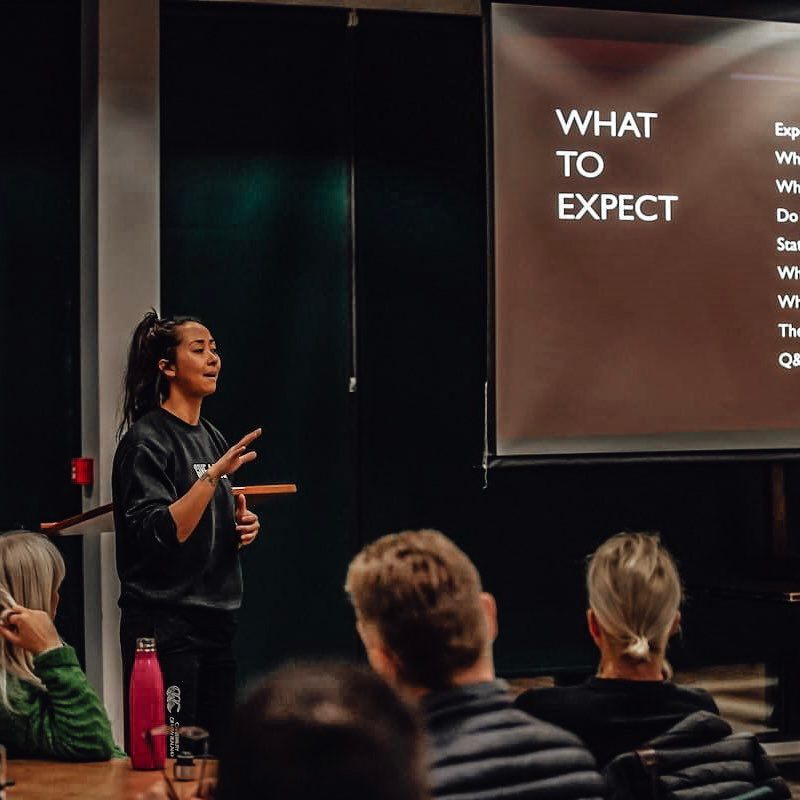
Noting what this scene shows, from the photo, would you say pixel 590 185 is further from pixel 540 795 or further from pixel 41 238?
pixel 540 795

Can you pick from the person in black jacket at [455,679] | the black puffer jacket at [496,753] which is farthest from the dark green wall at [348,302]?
the black puffer jacket at [496,753]

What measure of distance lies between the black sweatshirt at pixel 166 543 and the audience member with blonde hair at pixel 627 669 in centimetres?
125

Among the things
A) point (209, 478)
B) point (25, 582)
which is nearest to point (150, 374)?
point (209, 478)

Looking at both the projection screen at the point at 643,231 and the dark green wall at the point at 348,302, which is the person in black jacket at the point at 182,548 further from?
the dark green wall at the point at 348,302

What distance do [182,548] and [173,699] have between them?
0.33 meters

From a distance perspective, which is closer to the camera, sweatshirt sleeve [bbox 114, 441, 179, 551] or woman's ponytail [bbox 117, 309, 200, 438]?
sweatshirt sleeve [bbox 114, 441, 179, 551]

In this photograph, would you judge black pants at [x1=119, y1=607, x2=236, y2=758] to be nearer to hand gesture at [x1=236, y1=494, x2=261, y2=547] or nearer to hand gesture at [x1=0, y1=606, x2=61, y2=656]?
hand gesture at [x1=236, y1=494, x2=261, y2=547]

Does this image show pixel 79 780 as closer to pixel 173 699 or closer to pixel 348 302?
pixel 173 699

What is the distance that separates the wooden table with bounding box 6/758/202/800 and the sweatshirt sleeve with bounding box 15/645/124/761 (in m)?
0.02

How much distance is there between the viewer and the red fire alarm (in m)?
4.46

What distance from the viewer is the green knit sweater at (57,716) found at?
2.22 meters

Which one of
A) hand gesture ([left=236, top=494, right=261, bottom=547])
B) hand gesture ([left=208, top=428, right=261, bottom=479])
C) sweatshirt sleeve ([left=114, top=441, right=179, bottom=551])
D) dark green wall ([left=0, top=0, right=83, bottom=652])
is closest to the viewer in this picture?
hand gesture ([left=208, top=428, right=261, bottom=479])

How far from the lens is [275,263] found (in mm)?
4789

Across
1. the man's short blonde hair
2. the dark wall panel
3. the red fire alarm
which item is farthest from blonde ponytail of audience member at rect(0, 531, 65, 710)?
the dark wall panel
